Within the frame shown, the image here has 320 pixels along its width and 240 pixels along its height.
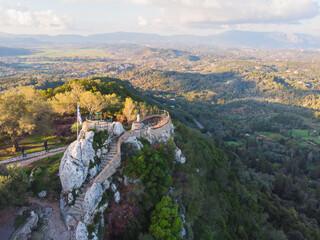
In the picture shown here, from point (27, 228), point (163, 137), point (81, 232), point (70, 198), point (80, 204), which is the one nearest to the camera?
point (81, 232)

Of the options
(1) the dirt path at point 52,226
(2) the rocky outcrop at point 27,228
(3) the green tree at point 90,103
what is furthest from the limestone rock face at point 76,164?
(3) the green tree at point 90,103

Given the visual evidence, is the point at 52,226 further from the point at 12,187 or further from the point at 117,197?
the point at 117,197

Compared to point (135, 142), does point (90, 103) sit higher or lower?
lower

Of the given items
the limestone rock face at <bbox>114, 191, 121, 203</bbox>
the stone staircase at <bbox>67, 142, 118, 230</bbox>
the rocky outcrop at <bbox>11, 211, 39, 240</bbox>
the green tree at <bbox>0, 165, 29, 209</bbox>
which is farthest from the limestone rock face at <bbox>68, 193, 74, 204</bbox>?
the limestone rock face at <bbox>114, 191, 121, 203</bbox>

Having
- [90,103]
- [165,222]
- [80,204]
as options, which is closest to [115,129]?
[80,204]

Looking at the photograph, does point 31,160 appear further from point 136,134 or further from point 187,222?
point 187,222

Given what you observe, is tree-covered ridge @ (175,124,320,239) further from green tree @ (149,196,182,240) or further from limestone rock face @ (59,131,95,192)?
limestone rock face @ (59,131,95,192)

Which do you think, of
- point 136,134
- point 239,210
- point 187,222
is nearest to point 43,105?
point 136,134
